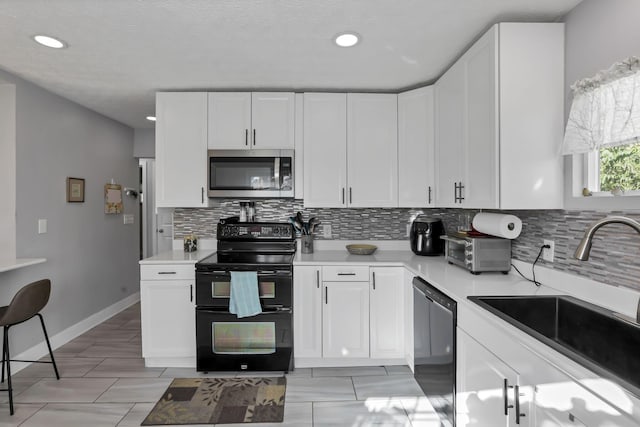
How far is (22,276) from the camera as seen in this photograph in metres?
2.94

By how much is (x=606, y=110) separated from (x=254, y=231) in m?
2.55

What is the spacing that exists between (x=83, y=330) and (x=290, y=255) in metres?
2.38

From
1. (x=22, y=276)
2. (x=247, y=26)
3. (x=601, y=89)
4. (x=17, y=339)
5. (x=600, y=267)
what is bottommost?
(x=17, y=339)

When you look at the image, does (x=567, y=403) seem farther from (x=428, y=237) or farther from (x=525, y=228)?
(x=428, y=237)

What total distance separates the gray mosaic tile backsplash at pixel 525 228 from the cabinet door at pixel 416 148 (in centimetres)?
38

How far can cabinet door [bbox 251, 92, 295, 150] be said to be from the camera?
3.15 m

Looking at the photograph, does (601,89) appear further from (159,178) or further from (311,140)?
(159,178)

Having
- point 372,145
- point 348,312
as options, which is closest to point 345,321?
point 348,312

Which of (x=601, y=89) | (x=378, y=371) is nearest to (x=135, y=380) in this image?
(x=378, y=371)

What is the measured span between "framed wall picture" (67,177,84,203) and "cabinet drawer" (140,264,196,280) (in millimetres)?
1324

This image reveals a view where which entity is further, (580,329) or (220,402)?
(220,402)

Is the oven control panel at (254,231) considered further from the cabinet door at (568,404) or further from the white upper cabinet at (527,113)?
the cabinet door at (568,404)

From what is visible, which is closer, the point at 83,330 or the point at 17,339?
the point at 17,339

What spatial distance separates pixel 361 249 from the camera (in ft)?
10.6
